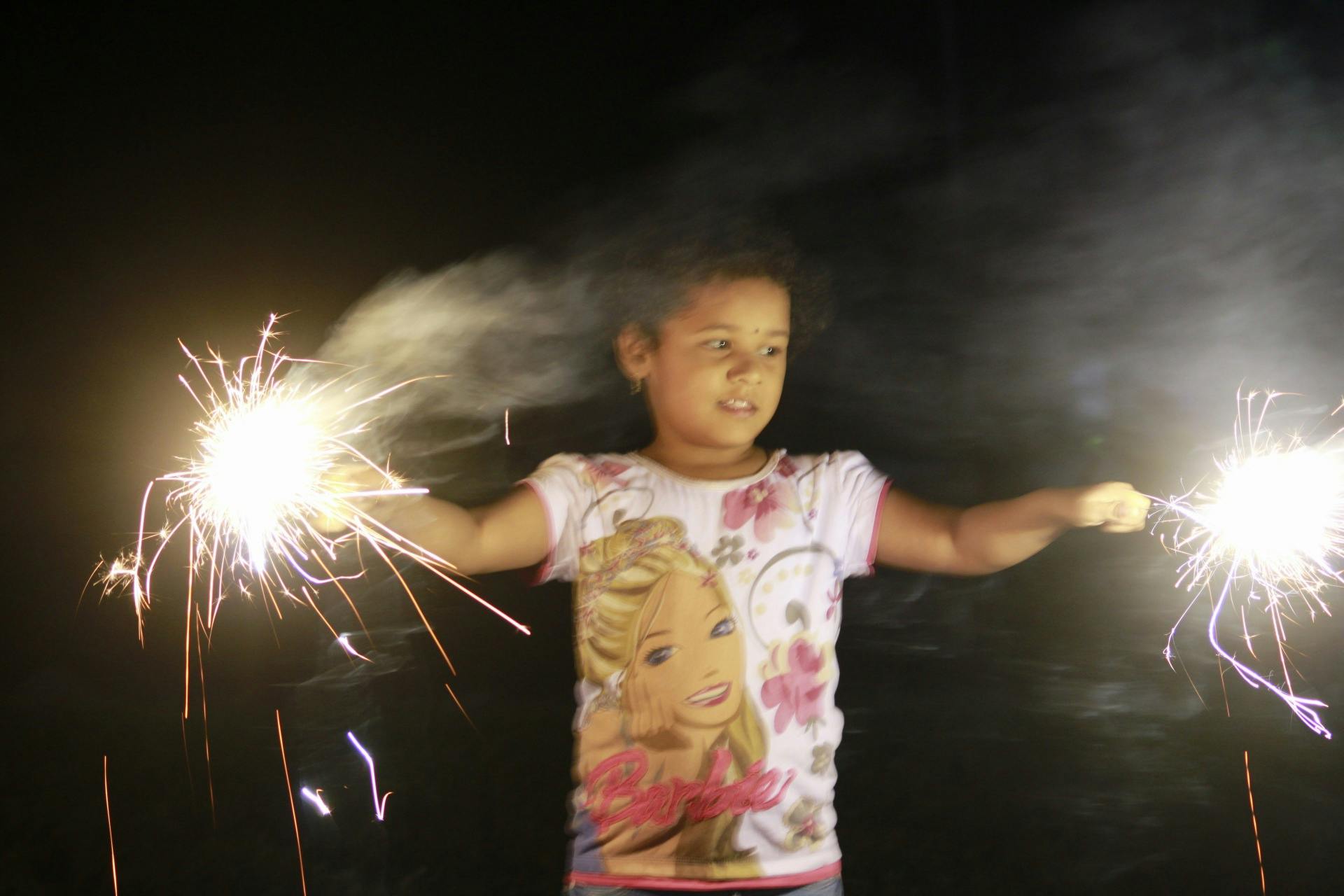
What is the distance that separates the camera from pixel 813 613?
1.25m

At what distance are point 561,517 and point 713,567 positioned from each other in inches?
7.6

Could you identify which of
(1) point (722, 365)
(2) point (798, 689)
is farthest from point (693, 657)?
(1) point (722, 365)

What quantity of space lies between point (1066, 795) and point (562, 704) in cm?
70

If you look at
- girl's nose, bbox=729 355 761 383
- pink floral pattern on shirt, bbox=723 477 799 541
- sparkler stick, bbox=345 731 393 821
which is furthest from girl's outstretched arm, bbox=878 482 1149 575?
sparkler stick, bbox=345 731 393 821

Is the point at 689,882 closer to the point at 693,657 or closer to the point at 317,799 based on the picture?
the point at 693,657

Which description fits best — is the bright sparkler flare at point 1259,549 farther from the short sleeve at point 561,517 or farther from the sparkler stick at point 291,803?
the sparkler stick at point 291,803

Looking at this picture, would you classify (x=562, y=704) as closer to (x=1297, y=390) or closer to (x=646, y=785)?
(x=646, y=785)

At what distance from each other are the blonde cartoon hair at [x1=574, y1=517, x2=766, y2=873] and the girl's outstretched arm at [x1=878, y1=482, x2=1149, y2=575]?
245mm

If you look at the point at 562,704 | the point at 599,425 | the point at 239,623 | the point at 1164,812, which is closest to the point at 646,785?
the point at 562,704

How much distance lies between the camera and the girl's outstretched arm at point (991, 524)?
119cm

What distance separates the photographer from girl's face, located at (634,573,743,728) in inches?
47.7

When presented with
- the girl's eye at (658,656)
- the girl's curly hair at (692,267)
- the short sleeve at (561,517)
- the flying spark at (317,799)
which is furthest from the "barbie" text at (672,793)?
the girl's curly hair at (692,267)

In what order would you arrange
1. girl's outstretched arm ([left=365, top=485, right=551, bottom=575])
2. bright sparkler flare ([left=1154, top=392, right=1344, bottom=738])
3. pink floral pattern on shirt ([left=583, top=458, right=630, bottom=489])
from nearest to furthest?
1. girl's outstretched arm ([left=365, top=485, right=551, bottom=575])
2. pink floral pattern on shirt ([left=583, top=458, right=630, bottom=489])
3. bright sparkler flare ([left=1154, top=392, right=1344, bottom=738])

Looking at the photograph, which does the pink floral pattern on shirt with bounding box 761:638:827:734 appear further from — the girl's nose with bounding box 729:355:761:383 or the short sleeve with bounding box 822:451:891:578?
the girl's nose with bounding box 729:355:761:383
